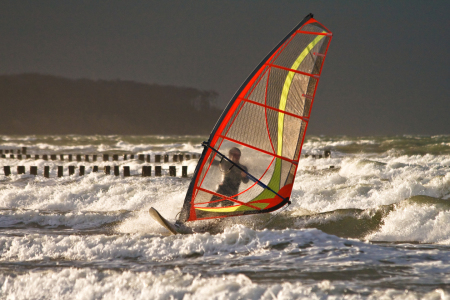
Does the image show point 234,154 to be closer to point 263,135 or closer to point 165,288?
point 263,135

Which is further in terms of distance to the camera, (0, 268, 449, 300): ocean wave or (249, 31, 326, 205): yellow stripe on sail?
(249, 31, 326, 205): yellow stripe on sail

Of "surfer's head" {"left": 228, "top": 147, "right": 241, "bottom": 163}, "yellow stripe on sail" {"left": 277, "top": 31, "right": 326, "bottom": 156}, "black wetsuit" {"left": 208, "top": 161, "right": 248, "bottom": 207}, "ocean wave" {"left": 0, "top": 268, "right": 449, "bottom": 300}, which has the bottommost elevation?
"ocean wave" {"left": 0, "top": 268, "right": 449, "bottom": 300}

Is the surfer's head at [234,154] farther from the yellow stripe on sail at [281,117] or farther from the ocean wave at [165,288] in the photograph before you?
the ocean wave at [165,288]

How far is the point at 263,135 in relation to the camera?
8078 millimetres

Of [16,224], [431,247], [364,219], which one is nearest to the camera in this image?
[431,247]

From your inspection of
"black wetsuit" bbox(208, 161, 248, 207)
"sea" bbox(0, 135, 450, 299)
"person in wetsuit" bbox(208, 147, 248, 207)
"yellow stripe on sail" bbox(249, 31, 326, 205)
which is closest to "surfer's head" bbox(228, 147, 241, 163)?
"person in wetsuit" bbox(208, 147, 248, 207)

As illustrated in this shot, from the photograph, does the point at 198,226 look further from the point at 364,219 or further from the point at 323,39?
the point at 323,39

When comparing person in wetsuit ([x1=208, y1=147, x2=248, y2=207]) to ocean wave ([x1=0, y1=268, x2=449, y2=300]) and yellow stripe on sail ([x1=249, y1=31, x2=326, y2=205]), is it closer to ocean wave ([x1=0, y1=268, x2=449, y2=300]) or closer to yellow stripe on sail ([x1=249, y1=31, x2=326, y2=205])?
yellow stripe on sail ([x1=249, y1=31, x2=326, y2=205])

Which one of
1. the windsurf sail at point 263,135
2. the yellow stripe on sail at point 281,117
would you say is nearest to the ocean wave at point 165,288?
the windsurf sail at point 263,135

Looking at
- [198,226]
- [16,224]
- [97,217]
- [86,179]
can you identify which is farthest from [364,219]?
[86,179]

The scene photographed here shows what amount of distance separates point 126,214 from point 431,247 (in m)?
6.39

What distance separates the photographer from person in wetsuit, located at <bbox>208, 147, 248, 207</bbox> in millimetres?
7957

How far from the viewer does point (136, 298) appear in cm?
519

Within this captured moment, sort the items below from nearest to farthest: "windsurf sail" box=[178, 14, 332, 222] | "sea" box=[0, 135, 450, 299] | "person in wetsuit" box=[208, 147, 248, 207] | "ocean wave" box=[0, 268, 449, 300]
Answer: "ocean wave" box=[0, 268, 449, 300]
"sea" box=[0, 135, 450, 299]
"windsurf sail" box=[178, 14, 332, 222]
"person in wetsuit" box=[208, 147, 248, 207]
